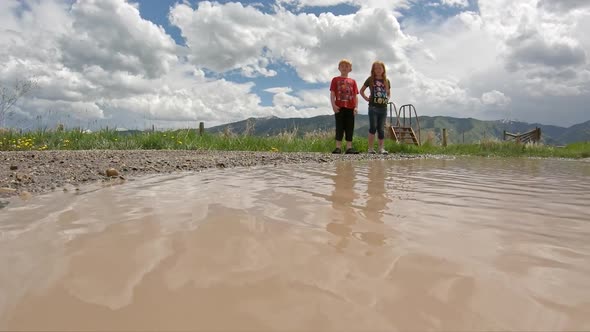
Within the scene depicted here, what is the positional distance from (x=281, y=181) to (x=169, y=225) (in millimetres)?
1571

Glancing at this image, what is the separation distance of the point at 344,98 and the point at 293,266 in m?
6.45

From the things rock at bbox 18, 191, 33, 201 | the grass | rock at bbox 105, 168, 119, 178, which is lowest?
rock at bbox 18, 191, 33, 201

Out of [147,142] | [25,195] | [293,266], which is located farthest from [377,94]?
[293,266]

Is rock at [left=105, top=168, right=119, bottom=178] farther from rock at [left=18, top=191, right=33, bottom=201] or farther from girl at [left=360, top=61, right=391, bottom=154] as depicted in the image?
girl at [left=360, top=61, right=391, bottom=154]

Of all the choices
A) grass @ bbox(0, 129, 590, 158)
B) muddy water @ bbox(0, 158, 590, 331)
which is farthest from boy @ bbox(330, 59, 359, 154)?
muddy water @ bbox(0, 158, 590, 331)

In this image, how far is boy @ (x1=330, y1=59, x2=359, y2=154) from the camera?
7.24m

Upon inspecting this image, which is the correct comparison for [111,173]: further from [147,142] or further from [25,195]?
[147,142]

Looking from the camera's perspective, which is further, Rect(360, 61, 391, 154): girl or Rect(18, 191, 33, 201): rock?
Rect(360, 61, 391, 154): girl

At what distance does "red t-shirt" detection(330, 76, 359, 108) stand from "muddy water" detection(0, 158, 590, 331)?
17.5 ft

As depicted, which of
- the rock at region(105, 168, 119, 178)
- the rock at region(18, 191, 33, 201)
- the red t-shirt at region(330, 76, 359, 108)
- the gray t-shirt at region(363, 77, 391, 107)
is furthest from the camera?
the gray t-shirt at region(363, 77, 391, 107)

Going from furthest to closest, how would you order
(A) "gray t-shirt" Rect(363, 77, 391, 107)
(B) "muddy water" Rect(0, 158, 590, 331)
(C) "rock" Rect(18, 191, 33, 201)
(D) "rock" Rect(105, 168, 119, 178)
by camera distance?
(A) "gray t-shirt" Rect(363, 77, 391, 107), (D) "rock" Rect(105, 168, 119, 178), (C) "rock" Rect(18, 191, 33, 201), (B) "muddy water" Rect(0, 158, 590, 331)

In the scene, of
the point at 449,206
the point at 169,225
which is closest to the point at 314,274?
the point at 169,225

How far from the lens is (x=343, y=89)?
23.7 ft

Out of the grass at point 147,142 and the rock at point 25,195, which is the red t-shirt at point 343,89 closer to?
the grass at point 147,142
